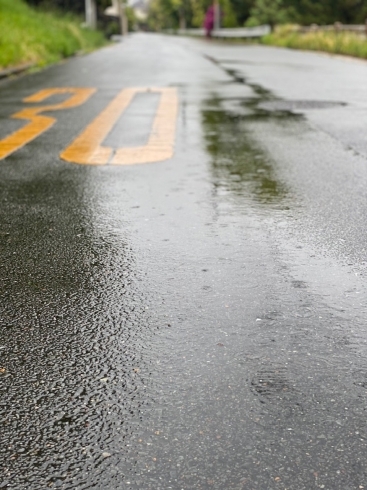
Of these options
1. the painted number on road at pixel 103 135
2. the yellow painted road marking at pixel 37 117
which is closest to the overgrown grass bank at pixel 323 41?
the yellow painted road marking at pixel 37 117

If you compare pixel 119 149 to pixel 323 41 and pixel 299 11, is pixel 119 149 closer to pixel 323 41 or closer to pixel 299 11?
pixel 323 41

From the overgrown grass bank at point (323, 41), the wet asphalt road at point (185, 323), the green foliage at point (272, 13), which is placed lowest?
the overgrown grass bank at point (323, 41)

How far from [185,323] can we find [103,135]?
5200 millimetres

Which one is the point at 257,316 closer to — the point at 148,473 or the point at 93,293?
the point at 93,293

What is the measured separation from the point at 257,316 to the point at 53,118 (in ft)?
22.8

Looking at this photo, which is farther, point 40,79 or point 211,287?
point 40,79

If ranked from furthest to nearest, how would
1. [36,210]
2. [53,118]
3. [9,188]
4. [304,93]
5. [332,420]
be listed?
[304,93] → [53,118] → [9,188] → [36,210] → [332,420]

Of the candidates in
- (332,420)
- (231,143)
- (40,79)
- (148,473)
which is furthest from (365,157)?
(40,79)

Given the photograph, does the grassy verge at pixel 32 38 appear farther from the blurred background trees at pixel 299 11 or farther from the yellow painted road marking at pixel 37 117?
the blurred background trees at pixel 299 11

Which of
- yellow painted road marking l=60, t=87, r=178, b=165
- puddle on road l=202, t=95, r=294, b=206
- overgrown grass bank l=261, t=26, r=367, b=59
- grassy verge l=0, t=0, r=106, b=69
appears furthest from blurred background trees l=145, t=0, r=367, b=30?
puddle on road l=202, t=95, r=294, b=206

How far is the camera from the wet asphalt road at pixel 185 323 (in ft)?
6.99

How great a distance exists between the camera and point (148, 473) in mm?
2049

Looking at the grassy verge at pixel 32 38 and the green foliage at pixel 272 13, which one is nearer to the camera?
the grassy verge at pixel 32 38

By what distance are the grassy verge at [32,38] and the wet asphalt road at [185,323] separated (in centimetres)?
1237
